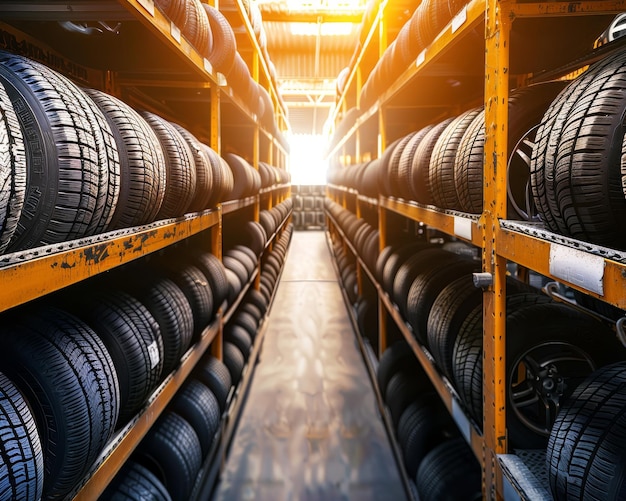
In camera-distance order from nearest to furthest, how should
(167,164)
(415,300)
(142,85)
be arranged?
1. (167,164)
2. (415,300)
3. (142,85)

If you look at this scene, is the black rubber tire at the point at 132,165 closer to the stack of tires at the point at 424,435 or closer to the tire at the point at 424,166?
the tire at the point at 424,166

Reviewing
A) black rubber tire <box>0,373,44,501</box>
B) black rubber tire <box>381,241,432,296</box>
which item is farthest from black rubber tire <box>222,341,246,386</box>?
black rubber tire <box>0,373,44,501</box>

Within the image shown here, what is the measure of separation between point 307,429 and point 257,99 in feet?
9.14

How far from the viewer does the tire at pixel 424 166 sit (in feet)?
6.84

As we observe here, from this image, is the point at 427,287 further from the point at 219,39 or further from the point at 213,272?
the point at 219,39

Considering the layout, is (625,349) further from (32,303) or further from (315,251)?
(315,251)

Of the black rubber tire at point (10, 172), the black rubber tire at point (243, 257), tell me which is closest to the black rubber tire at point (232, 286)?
the black rubber tire at point (243, 257)

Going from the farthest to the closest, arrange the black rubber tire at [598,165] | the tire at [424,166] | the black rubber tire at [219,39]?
A: 1. the black rubber tire at [219,39]
2. the tire at [424,166]
3. the black rubber tire at [598,165]

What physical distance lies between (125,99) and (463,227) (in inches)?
91.2

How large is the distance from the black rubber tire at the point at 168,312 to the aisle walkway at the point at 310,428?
3.27 ft

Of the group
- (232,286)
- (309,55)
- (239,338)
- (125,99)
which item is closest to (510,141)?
(232,286)

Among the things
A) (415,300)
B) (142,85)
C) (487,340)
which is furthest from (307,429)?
(142,85)

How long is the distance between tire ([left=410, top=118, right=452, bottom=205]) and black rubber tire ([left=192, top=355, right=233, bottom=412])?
1479 mm

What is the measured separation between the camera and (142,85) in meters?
2.83
